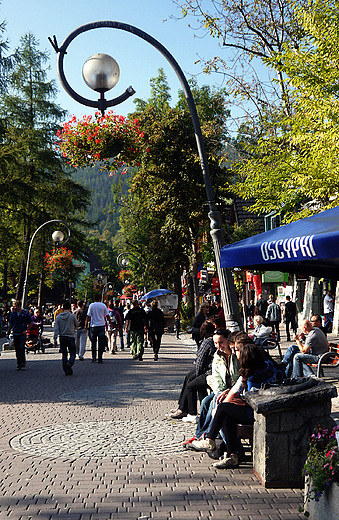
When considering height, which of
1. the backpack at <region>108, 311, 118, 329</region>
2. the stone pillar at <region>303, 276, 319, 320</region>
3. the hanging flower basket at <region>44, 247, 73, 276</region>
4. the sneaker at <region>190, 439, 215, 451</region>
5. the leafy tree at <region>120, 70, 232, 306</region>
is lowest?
the sneaker at <region>190, 439, 215, 451</region>

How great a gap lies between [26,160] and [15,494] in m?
35.7

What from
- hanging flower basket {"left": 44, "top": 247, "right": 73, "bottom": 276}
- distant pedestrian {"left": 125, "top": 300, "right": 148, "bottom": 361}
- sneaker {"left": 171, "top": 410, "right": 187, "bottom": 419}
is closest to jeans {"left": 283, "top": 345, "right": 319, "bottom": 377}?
sneaker {"left": 171, "top": 410, "right": 187, "bottom": 419}

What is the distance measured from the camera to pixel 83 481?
5.50 metres

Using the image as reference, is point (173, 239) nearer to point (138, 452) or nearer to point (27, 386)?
point (27, 386)

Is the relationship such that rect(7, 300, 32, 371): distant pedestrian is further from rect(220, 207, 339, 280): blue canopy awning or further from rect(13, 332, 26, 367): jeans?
rect(220, 207, 339, 280): blue canopy awning

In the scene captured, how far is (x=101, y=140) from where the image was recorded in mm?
9602

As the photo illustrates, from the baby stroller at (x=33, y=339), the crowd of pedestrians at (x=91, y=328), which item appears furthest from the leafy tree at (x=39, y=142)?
the crowd of pedestrians at (x=91, y=328)

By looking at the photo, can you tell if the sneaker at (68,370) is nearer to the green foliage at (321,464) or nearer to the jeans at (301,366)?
the jeans at (301,366)

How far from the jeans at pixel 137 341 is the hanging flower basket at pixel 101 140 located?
7.86m

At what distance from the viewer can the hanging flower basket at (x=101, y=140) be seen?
9.52 metres


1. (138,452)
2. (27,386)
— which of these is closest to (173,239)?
(27,386)

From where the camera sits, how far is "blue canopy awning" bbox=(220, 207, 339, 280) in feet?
14.5

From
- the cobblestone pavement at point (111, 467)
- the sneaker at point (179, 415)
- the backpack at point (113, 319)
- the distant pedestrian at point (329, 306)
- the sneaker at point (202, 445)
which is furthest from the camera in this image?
the distant pedestrian at point (329, 306)

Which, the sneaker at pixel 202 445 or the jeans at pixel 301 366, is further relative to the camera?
the jeans at pixel 301 366
